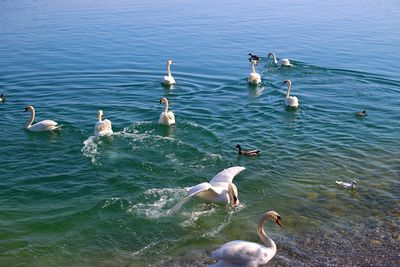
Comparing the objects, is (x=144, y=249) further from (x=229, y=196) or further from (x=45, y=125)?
(x=45, y=125)

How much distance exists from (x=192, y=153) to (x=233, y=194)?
184 inches

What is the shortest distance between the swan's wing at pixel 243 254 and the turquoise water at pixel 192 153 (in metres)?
1.18

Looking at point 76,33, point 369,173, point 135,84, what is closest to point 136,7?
point 76,33

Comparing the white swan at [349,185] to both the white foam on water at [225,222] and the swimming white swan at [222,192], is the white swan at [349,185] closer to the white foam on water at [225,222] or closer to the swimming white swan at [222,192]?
the white foam on water at [225,222]

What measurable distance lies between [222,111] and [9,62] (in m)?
19.1

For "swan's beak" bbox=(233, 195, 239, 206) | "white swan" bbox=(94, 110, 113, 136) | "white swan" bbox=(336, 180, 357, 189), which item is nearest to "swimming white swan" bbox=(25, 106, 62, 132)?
"white swan" bbox=(94, 110, 113, 136)

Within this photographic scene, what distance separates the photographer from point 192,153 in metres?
19.9

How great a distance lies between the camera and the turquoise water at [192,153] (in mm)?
14219

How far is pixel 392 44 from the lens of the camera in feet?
146

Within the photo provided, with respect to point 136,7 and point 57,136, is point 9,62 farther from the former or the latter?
point 136,7

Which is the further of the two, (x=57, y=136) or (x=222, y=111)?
(x=222, y=111)

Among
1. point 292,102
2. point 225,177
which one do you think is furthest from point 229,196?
point 292,102

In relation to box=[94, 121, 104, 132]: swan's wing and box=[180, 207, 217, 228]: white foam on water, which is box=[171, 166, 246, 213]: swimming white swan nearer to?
box=[180, 207, 217, 228]: white foam on water

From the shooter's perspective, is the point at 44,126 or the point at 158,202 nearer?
the point at 158,202
